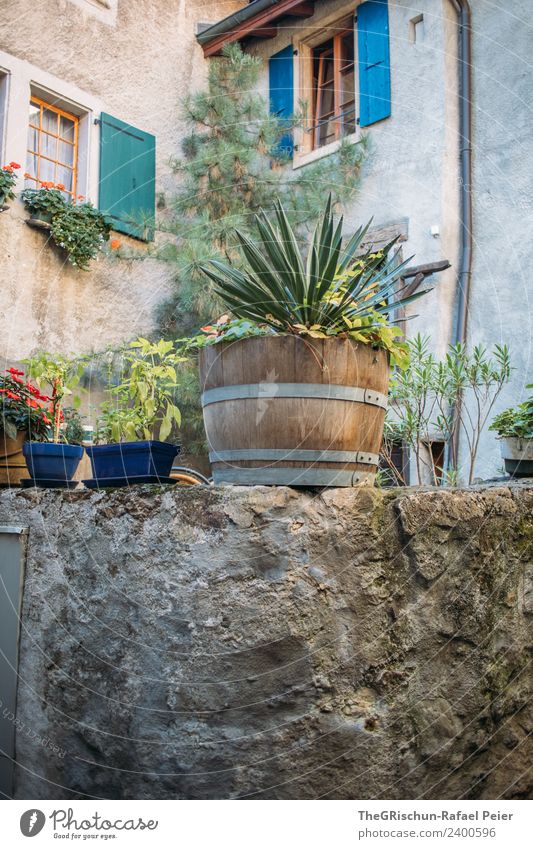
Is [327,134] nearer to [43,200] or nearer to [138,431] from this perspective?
[43,200]

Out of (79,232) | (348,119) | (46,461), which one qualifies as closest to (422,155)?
(348,119)

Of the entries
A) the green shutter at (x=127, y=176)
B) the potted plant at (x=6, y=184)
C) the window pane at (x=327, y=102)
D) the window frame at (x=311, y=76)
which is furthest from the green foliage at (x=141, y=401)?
the window pane at (x=327, y=102)

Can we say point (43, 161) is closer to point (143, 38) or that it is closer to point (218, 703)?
point (143, 38)

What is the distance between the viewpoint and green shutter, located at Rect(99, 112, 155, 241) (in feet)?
21.2

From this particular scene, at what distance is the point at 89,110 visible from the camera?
6.59 m

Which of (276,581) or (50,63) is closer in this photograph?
(276,581)

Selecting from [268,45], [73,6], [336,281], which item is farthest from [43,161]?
[336,281]

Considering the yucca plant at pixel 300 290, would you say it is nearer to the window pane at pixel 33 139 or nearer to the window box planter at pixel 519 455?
the window box planter at pixel 519 455

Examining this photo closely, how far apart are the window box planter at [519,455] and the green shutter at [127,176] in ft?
12.5

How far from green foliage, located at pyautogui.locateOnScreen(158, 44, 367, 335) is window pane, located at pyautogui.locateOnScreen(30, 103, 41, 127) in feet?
3.94

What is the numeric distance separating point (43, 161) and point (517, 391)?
167 inches

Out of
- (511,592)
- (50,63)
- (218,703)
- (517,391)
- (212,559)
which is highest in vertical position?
(50,63)

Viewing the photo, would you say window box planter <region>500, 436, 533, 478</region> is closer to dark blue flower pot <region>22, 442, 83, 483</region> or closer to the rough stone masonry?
the rough stone masonry

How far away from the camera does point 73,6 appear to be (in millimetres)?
6488
